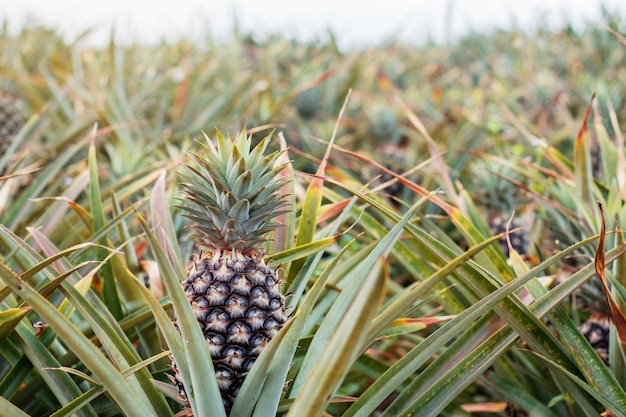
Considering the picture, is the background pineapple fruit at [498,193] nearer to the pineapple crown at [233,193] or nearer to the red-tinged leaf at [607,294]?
the red-tinged leaf at [607,294]

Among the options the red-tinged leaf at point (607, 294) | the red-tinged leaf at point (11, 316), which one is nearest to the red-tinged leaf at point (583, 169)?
the red-tinged leaf at point (607, 294)

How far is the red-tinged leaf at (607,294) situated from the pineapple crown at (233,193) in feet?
1.47

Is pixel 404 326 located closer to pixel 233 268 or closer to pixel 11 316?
pixel 233 268

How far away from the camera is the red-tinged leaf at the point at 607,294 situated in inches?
33.8

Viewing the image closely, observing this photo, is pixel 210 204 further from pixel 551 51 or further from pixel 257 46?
pixel 257 46

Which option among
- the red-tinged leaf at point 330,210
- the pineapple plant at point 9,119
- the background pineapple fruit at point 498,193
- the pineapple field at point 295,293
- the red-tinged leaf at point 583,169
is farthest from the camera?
the pineapple plant at point 9,119

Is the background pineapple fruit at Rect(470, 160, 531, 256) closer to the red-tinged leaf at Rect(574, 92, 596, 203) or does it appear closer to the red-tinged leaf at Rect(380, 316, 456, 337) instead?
the red-tinged leaf at Rect(574, 92, 596, 203)

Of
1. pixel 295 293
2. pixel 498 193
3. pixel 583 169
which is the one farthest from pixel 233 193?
pixel 498 193

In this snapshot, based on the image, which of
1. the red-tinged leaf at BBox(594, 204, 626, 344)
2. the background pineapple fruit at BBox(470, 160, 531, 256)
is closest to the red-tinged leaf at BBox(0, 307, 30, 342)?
the red-tinged leaf at BBox(594, 204, 626, 344)

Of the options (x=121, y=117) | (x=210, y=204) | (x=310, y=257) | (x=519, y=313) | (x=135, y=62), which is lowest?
(x=519, y=313)

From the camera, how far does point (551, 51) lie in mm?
4281

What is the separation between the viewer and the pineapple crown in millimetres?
882

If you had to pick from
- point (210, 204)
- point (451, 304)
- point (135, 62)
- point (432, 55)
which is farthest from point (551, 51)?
point (210, 204)

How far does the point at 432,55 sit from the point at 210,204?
481 cm
